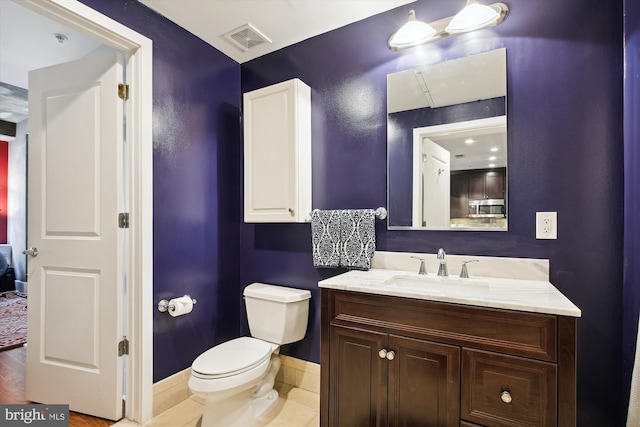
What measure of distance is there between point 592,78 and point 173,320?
2.49m

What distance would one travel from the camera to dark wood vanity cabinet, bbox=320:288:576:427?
99 centimetres

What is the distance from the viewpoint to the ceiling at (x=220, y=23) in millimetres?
1765

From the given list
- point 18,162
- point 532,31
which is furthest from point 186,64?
point 18,162

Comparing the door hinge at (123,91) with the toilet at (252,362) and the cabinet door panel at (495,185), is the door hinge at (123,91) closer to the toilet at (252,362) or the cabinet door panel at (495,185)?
the toilet at (252,362)

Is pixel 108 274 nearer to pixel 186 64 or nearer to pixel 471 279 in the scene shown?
pixel 186 64

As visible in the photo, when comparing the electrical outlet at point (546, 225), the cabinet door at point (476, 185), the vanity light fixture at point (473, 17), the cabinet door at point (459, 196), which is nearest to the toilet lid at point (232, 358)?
the cabinet door at point (459, 196)

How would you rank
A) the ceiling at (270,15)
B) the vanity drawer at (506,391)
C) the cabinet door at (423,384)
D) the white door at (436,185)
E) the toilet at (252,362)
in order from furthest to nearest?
the ceiling at (270,15)
the white door at (436,185)
the toilet at (252,362)
the cabinet door at (423,384)
the vanity drawer at (506,391)

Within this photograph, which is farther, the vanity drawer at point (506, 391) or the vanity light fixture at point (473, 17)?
the vanity light fixture at point (473, 17)

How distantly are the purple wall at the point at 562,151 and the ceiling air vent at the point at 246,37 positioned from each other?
2.30 feet

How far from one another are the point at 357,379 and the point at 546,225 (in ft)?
3.64

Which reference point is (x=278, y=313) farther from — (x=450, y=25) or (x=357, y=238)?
(x=450, y=25)

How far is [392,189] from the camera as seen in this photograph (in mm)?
1797

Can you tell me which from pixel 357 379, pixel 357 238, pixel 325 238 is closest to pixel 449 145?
pixel 357 238

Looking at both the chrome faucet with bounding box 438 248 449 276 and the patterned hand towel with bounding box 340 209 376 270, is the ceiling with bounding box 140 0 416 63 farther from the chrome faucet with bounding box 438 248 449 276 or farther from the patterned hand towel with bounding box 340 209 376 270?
the chrome faucet with bounding box 438 248 449 276
